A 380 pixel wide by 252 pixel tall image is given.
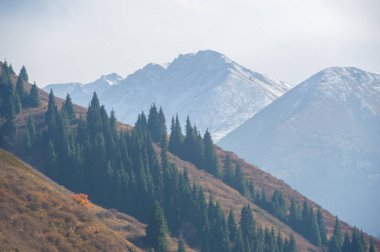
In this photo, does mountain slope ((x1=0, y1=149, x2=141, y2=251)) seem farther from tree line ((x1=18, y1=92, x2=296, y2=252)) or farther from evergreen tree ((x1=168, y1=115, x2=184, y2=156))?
evergreen tree ((x1=168, y1=115, x2=184, y2=156))

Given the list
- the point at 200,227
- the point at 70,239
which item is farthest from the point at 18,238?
the point at 200,227

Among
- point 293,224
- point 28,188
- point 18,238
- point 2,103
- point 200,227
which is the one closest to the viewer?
point 18,238

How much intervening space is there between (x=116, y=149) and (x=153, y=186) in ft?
70.0

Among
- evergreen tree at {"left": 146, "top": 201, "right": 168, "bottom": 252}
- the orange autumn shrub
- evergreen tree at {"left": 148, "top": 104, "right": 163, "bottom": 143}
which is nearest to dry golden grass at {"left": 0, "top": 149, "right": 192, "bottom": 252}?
the orange autumn shrub

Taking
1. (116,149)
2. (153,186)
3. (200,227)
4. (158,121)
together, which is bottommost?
(200,227)

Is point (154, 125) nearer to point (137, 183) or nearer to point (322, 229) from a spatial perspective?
point (137, 183)

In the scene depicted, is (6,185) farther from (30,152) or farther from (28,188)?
(30,152)

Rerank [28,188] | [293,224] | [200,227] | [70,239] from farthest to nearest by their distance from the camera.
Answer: [293,224] < [200,227] < [28,188] < [70,239]

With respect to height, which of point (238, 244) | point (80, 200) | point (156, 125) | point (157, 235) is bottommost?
point (157, 235)

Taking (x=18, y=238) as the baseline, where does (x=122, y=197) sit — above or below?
above

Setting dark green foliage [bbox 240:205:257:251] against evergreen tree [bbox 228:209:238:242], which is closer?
dark green foliage [bbox 240:205:257:251]

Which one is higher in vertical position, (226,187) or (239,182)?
(239,182)

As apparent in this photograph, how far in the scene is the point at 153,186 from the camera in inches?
Result: 4867

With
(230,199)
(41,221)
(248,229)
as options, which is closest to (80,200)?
(41,221)
